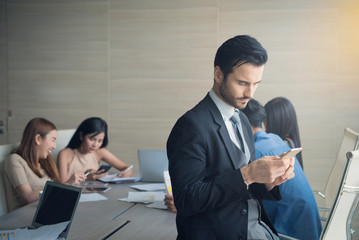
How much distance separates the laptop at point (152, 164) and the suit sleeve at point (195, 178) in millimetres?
1982

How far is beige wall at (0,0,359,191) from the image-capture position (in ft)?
16.3

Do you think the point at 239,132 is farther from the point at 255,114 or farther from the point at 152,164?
the point at 152,164

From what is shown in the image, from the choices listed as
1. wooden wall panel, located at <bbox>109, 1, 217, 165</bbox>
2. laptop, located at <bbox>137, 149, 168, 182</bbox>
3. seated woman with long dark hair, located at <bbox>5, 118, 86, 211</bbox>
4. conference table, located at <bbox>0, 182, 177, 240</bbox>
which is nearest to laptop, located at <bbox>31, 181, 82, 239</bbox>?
conference table, located at <bbox>0, 182, 177, 240</bbox>

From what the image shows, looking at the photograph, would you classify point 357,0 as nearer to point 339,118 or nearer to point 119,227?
point 339,118

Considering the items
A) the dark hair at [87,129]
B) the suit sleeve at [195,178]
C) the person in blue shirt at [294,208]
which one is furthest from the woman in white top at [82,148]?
the suit sleeve at [195,178]

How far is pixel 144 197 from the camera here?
9.53 feet

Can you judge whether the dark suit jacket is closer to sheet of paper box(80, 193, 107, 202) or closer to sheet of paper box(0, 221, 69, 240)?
sheet of paper box(0, 221, 69, 240)

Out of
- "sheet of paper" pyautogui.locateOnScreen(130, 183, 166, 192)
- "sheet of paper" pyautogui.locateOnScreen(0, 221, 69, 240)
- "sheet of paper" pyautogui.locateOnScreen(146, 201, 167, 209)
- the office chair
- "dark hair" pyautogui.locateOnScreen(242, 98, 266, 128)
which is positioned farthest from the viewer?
"sheet of paper" pyautogui.locateOnScreen(130, 183, 166, 192)

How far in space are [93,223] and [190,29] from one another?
3390 millimetres

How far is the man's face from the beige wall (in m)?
3.59

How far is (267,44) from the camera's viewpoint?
505 cm

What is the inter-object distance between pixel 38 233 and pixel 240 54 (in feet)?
4.03

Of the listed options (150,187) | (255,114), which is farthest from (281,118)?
(150,187)

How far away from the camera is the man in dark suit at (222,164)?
1433 mm
